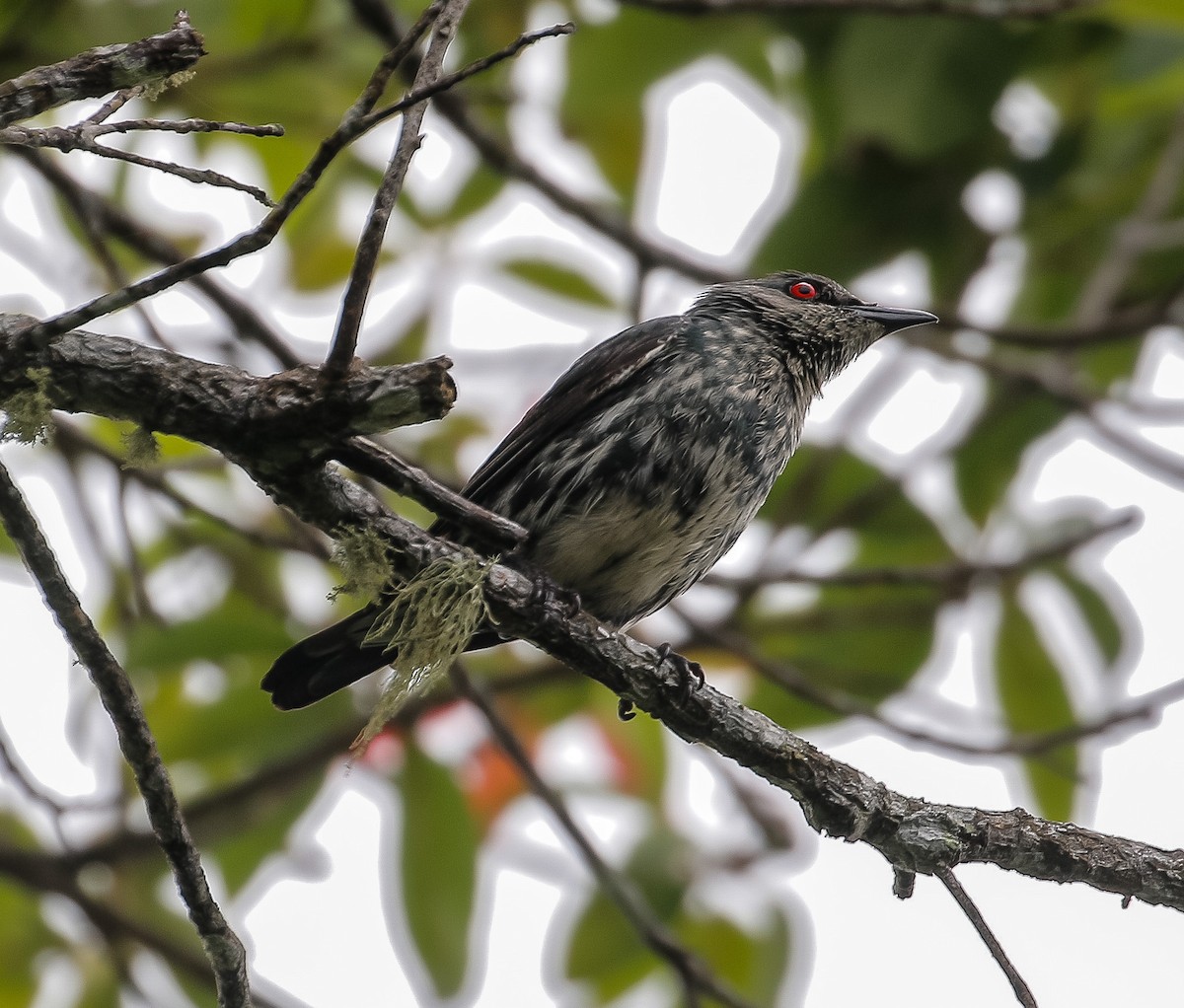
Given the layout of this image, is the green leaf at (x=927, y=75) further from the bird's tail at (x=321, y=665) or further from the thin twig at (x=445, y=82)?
the thin twig at (x=445, y=82)

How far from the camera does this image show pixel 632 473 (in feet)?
13.4

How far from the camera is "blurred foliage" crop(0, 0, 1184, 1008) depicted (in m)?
4.96

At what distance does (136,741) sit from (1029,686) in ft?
12.3

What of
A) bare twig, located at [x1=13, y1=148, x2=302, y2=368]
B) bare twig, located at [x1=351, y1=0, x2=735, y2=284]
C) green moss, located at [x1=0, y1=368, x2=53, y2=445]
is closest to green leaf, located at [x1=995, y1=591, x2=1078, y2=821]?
bare twig, located at [x1=351, y1=0, x2=735, y2=284]

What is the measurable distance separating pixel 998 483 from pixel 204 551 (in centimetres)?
298

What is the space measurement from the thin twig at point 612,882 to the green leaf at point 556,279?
207 centimetres

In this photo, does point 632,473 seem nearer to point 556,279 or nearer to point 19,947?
point 556,279

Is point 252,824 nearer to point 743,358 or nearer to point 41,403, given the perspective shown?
point 743,358

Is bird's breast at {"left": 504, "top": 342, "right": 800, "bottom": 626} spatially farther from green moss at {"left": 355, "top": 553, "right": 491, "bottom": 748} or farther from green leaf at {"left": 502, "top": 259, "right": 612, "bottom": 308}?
green leaf at {"left": 502, "top": 259, "right": 612, "bottom": 308}

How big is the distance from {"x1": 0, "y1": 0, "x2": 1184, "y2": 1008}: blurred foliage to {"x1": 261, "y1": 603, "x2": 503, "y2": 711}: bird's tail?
0.49 meters

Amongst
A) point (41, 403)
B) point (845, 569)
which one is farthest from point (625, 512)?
point (41, 403)

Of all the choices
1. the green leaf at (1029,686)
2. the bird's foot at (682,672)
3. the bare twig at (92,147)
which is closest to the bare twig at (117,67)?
the bare twig at (92,147)

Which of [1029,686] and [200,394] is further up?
[1029,686]

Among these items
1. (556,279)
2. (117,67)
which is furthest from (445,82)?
(556,279)
